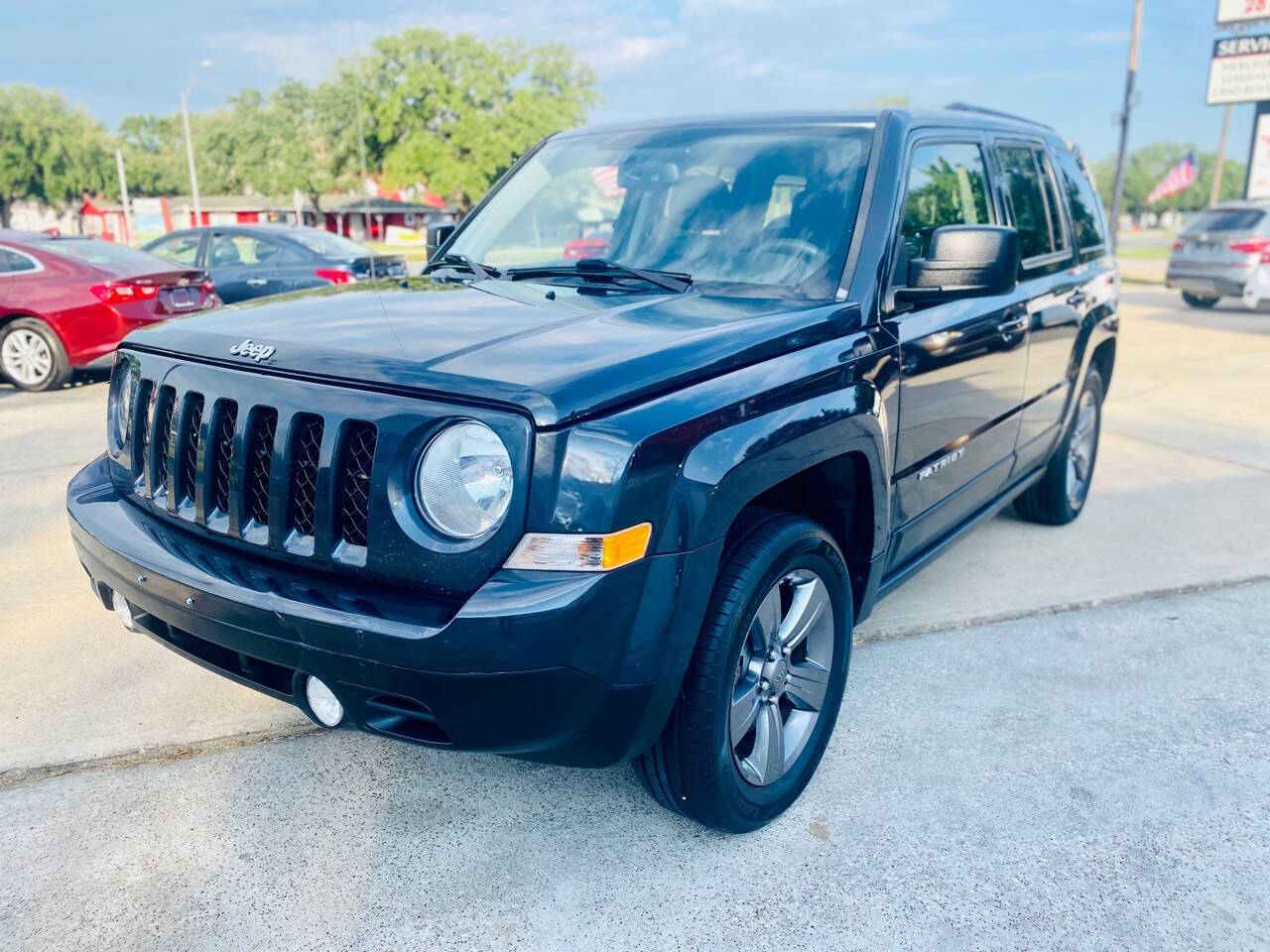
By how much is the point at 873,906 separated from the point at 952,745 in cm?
86

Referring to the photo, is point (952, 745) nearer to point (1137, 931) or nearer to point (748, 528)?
point (1137, 931)

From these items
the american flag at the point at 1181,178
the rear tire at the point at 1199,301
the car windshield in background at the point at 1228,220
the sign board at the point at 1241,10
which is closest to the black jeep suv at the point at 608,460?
the car windshield in background at the point at 1228,220

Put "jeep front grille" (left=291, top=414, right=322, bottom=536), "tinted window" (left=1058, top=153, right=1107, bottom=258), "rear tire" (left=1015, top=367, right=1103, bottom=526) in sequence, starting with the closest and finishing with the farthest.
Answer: "jeep front grille" (left=291, top=414, right=322, bottom=536), "tinted window" (left=1058, top=153, right=1107, bottom=258), "rear tire" (left=1015, top=367, right=1103, bottom=526)

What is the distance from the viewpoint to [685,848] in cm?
262

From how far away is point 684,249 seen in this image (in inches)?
127

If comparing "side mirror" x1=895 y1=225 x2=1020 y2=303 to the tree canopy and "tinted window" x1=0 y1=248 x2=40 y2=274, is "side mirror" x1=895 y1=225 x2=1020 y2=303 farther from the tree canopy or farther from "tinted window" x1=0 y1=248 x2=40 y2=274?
the tree canopy

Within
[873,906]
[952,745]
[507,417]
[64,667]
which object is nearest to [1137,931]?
[873,906]

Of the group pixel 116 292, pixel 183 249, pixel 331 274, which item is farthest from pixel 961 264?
pixel 183 249

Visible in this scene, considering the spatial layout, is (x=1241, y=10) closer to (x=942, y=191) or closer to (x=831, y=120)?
(x=942, y=191)

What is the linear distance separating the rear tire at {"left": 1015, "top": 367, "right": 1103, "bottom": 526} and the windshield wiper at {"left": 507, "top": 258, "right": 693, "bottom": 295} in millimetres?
2724

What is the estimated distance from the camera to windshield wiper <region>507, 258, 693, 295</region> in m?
2.97

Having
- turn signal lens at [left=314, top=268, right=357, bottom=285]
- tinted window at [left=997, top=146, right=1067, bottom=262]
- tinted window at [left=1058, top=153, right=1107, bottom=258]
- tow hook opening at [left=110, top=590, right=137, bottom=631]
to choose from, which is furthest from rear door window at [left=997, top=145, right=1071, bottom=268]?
turn signal lens at [left=314, top=268, right=357, bottom=285]

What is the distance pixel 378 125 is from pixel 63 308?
2137 inches

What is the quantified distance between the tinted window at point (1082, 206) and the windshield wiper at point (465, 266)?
2898mm
